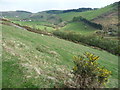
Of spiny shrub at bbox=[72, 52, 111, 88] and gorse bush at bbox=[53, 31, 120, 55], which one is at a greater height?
spiny shrub at bbox=[72, 52, 111, 88]

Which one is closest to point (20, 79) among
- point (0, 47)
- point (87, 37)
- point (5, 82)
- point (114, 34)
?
point (5, 82)

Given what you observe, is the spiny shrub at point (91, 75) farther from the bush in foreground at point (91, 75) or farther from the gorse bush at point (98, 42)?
the gorse bush at point (98, 42)

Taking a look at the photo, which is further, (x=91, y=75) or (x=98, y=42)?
(x=98, y=42)

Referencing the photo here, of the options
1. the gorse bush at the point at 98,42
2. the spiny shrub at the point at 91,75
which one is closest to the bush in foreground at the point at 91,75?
the spiny shrub at the point at 91,75

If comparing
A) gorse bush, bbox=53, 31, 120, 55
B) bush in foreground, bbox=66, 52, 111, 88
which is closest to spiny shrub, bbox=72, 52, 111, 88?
bush in foreground, bbox=66, 52, 111, 88

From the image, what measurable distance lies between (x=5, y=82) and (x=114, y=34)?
16593 centimetres

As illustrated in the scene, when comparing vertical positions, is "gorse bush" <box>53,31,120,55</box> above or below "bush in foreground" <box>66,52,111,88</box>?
below

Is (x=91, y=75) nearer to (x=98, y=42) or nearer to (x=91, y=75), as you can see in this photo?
(x=91, y=75)

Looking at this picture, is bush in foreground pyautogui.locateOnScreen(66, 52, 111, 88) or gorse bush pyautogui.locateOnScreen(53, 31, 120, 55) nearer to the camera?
bush in foreground pyautogui.locateOnScreen(66, 52, 111, 88)

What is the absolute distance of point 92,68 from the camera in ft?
48.1

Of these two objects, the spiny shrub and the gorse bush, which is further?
the gorse bush

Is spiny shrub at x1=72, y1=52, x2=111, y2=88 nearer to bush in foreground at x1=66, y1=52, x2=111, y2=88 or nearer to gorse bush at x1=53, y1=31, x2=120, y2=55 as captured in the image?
bush in foreground at x1=66, y1=52, x2=111, y2=88

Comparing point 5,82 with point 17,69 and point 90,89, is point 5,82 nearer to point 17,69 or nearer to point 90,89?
point 17,69

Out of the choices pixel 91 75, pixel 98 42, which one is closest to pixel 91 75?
pixel 91 75
